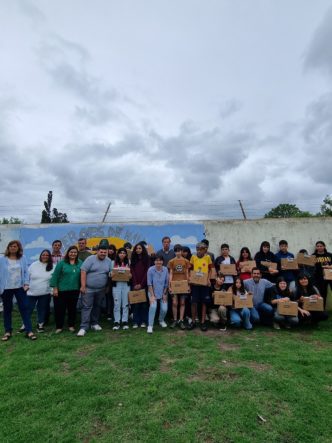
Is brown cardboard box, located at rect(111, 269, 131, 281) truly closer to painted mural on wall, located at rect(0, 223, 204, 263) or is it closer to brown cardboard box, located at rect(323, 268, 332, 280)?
painted mural on wall, located at rect(0, 223, 204, 263)

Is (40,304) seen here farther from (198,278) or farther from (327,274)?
(327,274)

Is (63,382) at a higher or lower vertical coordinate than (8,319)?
lower

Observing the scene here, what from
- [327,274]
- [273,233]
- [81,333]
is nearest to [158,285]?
[81,333]

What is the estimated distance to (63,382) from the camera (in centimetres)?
397

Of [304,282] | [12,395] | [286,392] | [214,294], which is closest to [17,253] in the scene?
[12,395]

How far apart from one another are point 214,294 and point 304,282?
203cm

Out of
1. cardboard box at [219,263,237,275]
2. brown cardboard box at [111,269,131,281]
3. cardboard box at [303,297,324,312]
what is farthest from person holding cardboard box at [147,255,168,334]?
cardboard box at [303,297,324,312]

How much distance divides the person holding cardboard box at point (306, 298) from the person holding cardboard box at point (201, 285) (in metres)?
1.96

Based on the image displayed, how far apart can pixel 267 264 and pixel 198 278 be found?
205 cm

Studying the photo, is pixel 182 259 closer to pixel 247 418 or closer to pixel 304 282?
pixel 304 282

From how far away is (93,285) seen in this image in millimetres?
6367

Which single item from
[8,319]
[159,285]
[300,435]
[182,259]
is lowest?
[300,435]

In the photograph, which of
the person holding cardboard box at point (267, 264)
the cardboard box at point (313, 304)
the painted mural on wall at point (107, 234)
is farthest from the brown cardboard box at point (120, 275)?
the cardboard box at point (313, 304)

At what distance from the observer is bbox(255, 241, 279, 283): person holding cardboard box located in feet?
24.5
